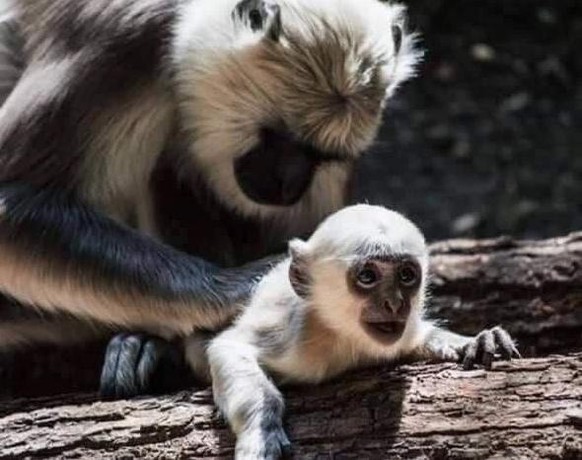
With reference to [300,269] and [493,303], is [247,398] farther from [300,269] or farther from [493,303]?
[493,303]

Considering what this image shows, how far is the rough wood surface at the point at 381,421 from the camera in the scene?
4242 millimetres

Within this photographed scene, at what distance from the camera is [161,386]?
16.9 ft

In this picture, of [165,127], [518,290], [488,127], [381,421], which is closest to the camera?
[381,421]

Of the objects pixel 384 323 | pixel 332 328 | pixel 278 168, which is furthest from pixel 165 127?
pixel 384 323

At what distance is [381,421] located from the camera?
171 inches

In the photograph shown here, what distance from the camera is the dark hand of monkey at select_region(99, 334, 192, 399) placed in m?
4.99

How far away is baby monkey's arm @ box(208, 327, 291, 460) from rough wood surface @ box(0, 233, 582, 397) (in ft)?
3.72

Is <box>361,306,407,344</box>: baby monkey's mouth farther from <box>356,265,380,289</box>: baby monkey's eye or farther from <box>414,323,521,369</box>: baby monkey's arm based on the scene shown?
<box>414,323,521,369</box>: baby monkey's arm

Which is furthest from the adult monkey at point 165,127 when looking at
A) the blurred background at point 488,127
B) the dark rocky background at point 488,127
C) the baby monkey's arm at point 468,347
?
the dark rocky background at point 488,127

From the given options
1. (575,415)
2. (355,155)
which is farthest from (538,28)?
(575,415)

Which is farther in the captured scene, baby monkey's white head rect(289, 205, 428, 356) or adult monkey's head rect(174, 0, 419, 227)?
adult monkey's head rect(174, 0, 419, 227)

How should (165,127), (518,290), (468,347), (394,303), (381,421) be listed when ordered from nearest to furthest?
1. (394,303)
2. (381,421)
3. (468,347)
4. (165,127)
5. (518,290)

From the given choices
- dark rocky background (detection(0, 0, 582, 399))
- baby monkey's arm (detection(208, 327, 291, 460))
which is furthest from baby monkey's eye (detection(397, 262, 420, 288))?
dark rocky background (detection(0, 0, 582, 399))

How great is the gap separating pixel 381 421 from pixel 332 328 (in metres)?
0.32
